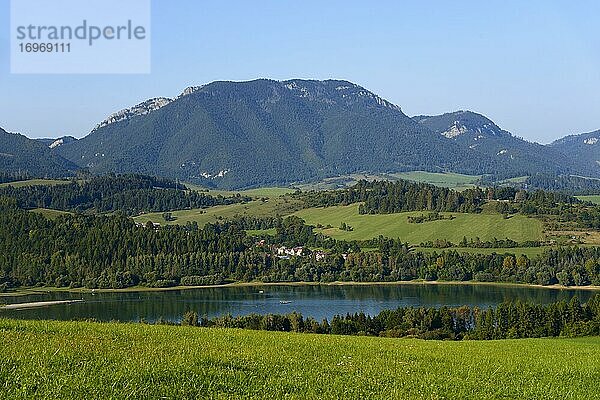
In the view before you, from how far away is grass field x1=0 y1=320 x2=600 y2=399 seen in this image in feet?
38.4

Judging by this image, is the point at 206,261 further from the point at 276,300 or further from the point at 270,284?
the point at 276,300

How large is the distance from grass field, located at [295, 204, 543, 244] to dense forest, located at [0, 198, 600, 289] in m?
8.55

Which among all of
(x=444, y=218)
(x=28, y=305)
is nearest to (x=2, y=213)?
(x=28, y=305)

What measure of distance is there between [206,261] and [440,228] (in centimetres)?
5295

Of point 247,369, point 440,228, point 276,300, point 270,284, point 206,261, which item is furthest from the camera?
point 440,228

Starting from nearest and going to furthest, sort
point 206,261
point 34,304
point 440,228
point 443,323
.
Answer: point 443,323, point 34,304, point 206,261, point 440,228

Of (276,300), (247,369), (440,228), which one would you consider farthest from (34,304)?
(247,369)

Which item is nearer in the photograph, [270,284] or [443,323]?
[443,323]

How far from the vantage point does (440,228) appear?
16175 cm

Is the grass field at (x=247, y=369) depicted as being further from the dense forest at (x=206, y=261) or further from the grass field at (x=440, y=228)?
the grass field at (x=440, y=228)

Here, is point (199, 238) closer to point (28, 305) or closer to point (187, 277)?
point (187, 277)

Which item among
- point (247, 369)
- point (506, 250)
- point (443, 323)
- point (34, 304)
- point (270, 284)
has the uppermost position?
point (247, 369)

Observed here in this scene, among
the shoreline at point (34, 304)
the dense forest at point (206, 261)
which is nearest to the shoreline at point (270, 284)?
the dense forest at point (206, 261)

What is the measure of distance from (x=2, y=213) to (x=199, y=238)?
4608 cm
